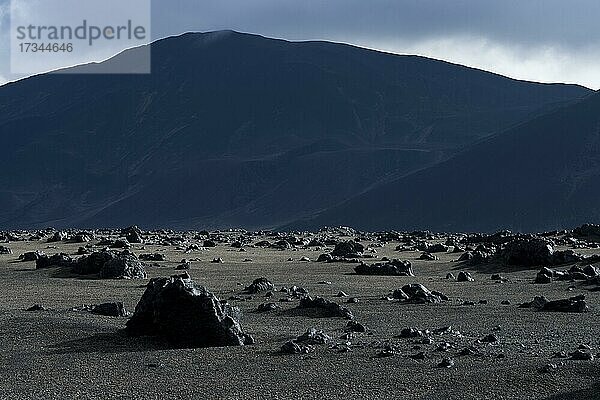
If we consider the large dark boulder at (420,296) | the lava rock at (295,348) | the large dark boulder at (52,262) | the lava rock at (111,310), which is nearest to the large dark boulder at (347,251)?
the large dark boulder at (52,262)

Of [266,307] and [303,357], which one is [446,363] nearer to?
[303,357]

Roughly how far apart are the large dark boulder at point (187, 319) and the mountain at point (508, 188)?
3764 inches

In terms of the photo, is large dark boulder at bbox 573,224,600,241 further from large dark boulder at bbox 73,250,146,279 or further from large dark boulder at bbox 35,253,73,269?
large dark boulder at bbox 35,253,73,269

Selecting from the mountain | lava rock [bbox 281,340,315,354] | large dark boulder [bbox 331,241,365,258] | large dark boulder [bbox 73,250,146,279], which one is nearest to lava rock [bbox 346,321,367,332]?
lava rock [bbox 281,340,315,354]

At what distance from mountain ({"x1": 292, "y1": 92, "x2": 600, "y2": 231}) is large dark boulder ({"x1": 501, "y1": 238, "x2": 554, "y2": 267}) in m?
77.5

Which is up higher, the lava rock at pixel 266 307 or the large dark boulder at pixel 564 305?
the large dark boulder at pixel 564 305

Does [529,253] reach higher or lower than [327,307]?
lower

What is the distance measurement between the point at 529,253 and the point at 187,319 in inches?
730

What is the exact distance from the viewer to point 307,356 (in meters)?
12.4

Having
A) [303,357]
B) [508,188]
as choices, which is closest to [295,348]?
[303,357]

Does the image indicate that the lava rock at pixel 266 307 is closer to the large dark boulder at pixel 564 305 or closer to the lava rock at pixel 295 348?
the lava rock at pixel 295 348

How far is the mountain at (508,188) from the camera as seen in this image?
110 m

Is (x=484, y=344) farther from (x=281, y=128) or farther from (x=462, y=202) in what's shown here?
(x=281, y=128)

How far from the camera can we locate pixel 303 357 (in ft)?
40.4
